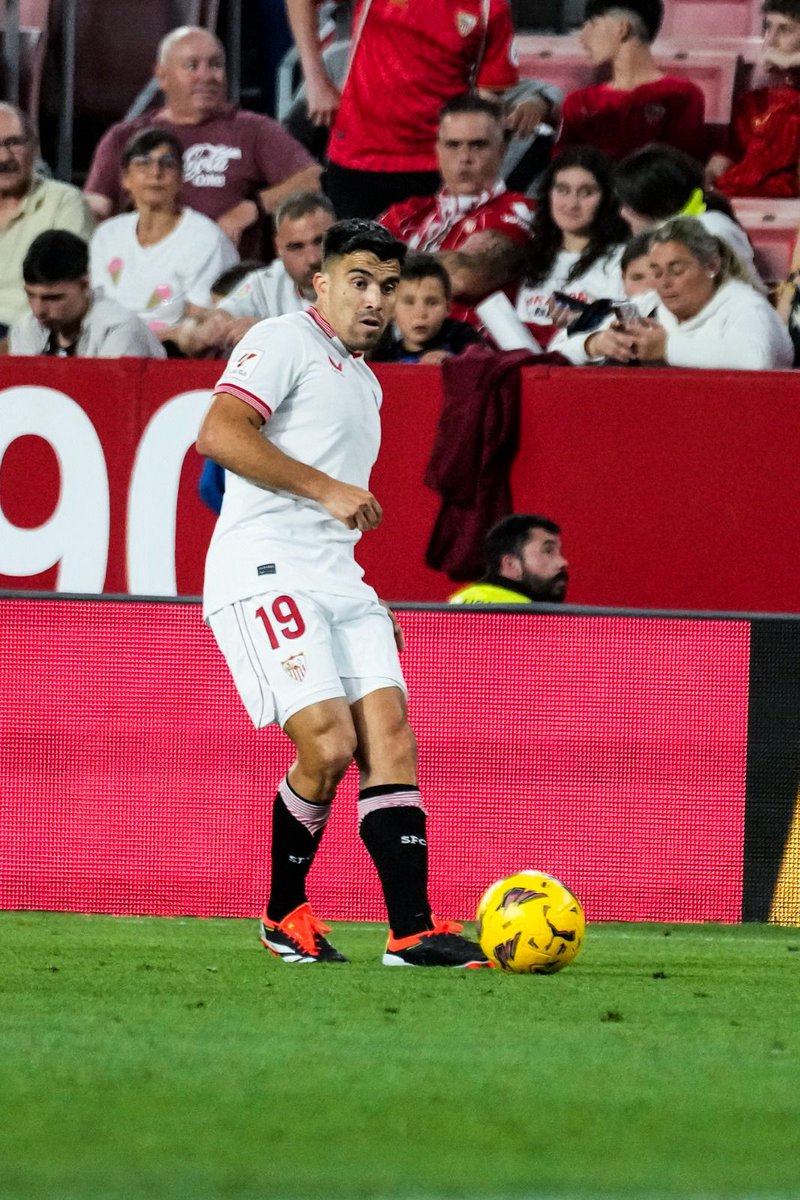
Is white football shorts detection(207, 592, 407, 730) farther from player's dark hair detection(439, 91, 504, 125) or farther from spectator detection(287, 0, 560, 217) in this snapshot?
spectator detection(287, 0, 560, 217)

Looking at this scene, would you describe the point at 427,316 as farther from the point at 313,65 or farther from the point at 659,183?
the point at 313,65

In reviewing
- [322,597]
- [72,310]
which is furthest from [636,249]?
[322,597]

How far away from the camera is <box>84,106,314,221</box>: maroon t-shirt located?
11570 mm

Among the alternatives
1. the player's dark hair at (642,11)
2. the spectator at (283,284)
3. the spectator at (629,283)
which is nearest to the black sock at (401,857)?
the spectator at (629,283)

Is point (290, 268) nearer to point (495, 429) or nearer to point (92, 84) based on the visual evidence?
point (495, 429)

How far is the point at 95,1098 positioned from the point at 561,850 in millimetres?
3903

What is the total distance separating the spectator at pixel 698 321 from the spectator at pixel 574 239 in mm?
643

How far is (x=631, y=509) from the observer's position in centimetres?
923

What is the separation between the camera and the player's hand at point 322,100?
38.7ft

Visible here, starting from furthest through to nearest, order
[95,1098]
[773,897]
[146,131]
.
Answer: [146,131]
[773,897]
[95,1098]

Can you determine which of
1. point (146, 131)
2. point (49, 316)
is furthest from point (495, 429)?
point (146, 131)

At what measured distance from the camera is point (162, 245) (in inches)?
438

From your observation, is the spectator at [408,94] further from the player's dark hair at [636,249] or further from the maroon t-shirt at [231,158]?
the player's dark hair at [636,249]

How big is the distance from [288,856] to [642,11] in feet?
21.8
